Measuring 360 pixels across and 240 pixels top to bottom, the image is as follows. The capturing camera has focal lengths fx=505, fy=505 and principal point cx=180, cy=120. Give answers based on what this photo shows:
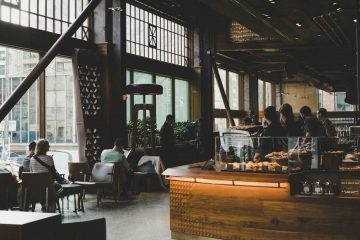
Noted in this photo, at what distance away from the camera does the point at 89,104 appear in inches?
412

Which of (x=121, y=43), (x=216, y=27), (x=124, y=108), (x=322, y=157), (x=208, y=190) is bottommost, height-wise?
(x=208, y=190)

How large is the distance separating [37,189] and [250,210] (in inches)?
125

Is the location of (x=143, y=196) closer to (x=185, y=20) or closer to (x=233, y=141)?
(x=233, y=141)

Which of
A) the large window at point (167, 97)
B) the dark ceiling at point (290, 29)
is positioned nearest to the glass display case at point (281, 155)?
the dark ceiling at point (290, 29)

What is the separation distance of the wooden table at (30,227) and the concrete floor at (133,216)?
3.82 metres

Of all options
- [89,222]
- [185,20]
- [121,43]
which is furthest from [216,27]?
[89,222]

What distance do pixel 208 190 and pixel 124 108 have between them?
5.88 m

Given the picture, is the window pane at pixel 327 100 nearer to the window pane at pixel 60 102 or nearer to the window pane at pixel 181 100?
the window pane at pixel 181 100

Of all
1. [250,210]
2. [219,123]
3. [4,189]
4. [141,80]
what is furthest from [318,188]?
[219,123]

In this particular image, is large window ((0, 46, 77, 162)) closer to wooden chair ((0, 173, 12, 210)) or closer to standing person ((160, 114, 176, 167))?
wooden chair ((0, 173, 12, 210))

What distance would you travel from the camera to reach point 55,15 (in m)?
9.85

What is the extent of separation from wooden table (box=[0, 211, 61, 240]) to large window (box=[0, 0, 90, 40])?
6876 mm

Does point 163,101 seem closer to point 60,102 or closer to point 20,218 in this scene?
point 60,102

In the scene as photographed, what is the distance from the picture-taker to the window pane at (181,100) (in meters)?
15.2
